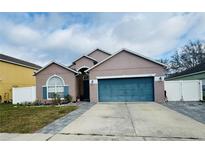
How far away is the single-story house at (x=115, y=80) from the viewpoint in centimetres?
1620

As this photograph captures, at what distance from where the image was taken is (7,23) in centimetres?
1438

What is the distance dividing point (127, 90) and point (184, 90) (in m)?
5.34

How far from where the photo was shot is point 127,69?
16.6 meters

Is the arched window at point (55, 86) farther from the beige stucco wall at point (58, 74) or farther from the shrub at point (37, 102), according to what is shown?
the shrub at point (37, 102)

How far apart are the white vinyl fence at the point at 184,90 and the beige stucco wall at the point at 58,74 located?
9114mm

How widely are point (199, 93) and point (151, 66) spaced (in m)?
5.10

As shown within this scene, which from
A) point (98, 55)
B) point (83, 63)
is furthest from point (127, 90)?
point (98, 55)

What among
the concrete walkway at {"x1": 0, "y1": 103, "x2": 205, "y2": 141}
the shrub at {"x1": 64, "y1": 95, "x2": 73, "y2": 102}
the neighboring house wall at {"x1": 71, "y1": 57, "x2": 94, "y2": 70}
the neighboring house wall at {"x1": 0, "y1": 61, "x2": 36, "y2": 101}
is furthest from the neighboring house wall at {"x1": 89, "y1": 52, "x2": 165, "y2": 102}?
the neighboring house wall at {"x1": 0, "y1": 61, "x2": 36, "y2": 101}

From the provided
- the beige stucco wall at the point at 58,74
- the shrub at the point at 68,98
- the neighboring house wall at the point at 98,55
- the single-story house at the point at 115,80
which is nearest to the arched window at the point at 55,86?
the single-story house at the point at 115,80

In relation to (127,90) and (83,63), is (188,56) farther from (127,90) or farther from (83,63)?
(127,90)
